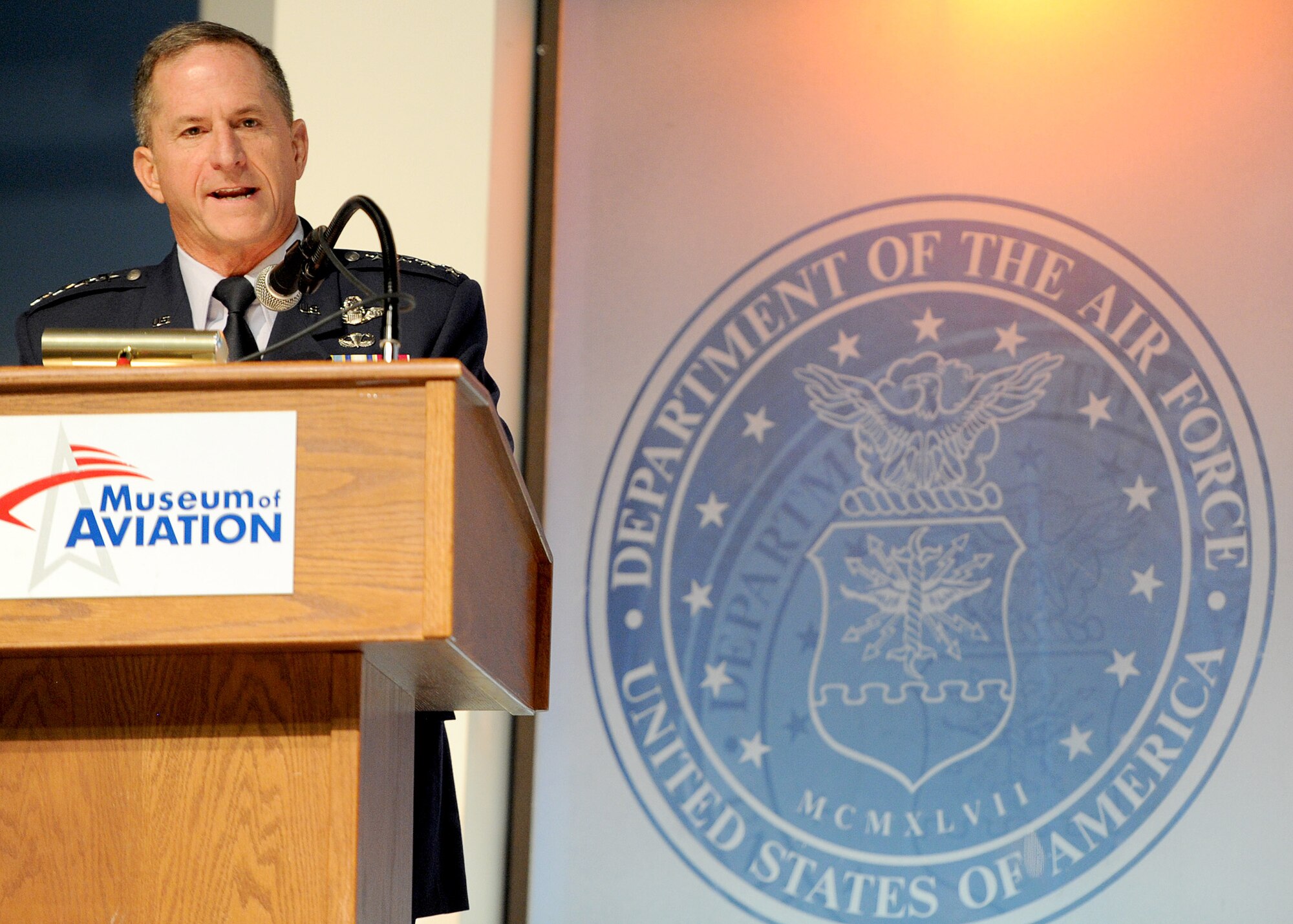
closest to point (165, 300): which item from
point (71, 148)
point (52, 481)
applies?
point (52, 481)

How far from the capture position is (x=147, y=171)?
2367 mm

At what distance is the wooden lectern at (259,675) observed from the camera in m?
1.18

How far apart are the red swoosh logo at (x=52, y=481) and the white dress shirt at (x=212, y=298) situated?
0.85 m

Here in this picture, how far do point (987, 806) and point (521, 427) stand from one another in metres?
1.21

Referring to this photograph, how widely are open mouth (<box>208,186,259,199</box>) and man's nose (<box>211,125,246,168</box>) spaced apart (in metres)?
0.03

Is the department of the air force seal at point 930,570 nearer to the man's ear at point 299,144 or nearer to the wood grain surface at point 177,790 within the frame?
the man's ear at point 299,144

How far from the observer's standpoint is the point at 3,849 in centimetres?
130

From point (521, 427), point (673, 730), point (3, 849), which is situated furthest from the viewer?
point (521, 427)

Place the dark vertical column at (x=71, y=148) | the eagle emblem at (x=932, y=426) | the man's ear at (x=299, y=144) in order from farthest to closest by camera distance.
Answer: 1. the dark vertical column at (x=71, y=148)
2. the eagle emblem at (x=932, y=426)
3. the man's ear at (x=299, y=144)

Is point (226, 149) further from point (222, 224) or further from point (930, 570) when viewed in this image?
point (930, 570)

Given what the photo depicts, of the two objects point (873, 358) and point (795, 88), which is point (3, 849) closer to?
point (873, 358)

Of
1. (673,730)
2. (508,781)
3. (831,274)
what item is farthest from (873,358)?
(508,781)

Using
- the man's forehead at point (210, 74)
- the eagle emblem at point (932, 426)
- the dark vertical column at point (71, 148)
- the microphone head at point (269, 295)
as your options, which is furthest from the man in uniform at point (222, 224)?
the eagle emblem at point (932, 426)

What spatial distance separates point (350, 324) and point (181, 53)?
1.90 feet
